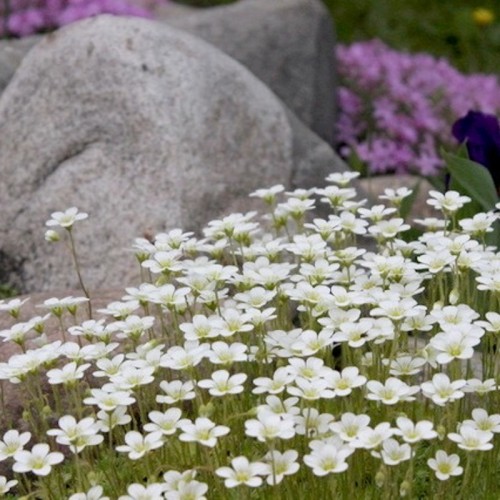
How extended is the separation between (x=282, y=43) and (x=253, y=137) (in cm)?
238

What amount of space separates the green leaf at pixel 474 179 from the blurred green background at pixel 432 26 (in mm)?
6201

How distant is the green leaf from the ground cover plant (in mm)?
845

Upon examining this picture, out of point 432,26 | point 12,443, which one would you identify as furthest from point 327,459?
point 432,26

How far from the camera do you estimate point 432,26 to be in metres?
12.1

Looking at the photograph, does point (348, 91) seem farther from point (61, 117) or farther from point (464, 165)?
point (464, 165)

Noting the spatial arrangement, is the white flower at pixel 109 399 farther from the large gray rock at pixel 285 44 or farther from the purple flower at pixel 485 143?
the large gray rock at pixel 285 44

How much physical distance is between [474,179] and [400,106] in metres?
4.15

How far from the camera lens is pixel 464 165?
4809 millimetres

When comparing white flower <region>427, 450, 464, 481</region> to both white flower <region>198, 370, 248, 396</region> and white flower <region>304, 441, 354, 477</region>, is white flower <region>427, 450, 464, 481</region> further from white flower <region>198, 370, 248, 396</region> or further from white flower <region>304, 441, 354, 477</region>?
white flower <region>198, 370, 248, 396</region>

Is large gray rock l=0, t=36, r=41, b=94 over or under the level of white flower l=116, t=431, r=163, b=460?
under

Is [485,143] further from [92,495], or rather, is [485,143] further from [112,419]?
[92,495]

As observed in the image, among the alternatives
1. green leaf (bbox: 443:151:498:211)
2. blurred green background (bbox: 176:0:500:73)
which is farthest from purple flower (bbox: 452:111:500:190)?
blurred green background (bbox: 176:0:500:73)

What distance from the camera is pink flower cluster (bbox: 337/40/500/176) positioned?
849cm

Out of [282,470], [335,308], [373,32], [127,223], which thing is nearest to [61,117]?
[127,223]
